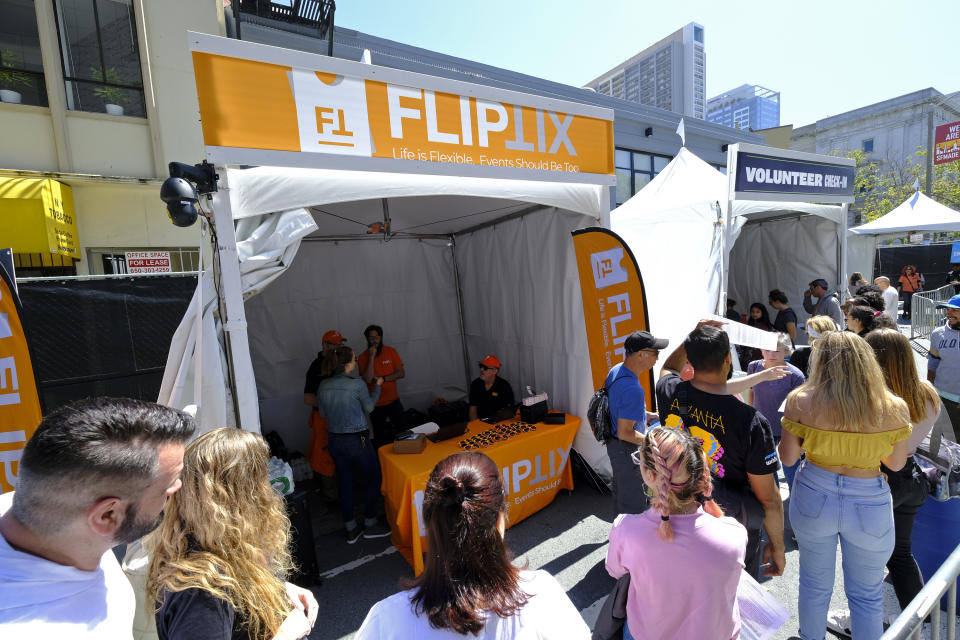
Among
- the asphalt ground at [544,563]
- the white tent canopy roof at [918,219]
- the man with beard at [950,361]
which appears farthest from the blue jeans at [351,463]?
the white tent canopy roof at [918,219]

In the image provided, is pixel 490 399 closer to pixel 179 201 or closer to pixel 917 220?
pixel 179 201

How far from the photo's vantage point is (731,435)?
209cm

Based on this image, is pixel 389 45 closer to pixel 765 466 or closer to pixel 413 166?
pixel 413 166

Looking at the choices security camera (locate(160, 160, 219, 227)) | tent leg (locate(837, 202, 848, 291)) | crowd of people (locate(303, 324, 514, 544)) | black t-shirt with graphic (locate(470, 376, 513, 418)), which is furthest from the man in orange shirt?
tent leg (locate(837, 202, 848, 291))

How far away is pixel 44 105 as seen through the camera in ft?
20.4

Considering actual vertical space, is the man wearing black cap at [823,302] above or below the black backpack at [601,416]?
above

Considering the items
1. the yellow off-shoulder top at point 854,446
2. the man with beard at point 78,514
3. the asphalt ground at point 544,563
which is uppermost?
the man with beard at point 78,514

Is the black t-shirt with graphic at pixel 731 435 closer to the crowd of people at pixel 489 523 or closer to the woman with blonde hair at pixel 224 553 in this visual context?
the crowd of people at pixel 489 523

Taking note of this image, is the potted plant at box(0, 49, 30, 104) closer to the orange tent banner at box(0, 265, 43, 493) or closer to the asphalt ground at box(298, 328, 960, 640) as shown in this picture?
the orange tent banner at box(0, 265, 43, 493)

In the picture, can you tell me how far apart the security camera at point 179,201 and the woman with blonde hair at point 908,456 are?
12.1 feet

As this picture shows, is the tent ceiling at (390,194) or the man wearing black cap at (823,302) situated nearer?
the tent ceiling at (390,194)

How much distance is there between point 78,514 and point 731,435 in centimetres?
237

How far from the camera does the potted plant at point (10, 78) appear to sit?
6023 millimetres

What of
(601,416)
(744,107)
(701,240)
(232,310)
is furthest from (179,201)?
(744,107)
